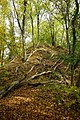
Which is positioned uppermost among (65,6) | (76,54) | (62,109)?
(65,6)

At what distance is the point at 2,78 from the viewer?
15.2 meters

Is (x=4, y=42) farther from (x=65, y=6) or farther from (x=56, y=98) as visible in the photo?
(x=56, y=98)

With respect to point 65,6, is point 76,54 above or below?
below

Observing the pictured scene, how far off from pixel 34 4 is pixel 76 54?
1431 cm

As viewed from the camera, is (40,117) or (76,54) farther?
(76,54)

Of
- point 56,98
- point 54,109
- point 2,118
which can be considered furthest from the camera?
point 56,98

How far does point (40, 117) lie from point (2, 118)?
152 cm

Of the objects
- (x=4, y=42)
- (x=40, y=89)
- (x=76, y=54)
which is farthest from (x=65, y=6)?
(x=4, y=42)

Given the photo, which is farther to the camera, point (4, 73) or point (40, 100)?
point (4, 73)

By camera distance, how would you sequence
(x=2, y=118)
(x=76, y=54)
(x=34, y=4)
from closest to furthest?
1. (x=2, y=118)
2. (x=76, y=54)
3. (x=34, y=4)

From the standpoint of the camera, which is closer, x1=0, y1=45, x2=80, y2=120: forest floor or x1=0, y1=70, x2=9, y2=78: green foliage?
x1=0, y1=45, x2=80, y2=120: forest floor

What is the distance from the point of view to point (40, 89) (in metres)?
12.3

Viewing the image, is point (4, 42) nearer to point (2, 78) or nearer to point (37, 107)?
point (2, 78)

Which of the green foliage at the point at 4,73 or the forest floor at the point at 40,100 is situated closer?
the forest floor at the point at 40,100
